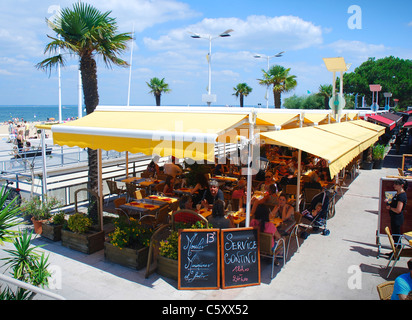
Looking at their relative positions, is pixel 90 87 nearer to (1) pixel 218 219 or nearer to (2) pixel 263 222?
(1) pixel 218 219

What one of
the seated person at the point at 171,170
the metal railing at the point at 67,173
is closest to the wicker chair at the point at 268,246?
the seated person at the point at 171,170

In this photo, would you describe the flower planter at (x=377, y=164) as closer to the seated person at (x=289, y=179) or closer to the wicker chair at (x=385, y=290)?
the seated person at (x=289, y=179)

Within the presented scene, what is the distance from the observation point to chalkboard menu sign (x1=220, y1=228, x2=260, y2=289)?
5516 millimetres

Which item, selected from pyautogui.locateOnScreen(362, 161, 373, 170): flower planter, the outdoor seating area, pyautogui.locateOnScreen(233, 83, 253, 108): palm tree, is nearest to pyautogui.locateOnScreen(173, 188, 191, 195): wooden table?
the outdoor seating area

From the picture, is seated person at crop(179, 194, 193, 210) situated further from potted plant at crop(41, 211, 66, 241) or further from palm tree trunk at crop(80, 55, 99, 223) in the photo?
potted plant at crop(41, 211, 66, 241)

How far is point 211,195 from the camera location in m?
7.91

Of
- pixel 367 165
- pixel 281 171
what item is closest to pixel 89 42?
pixel 281 171

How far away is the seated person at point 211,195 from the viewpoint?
7.18 m

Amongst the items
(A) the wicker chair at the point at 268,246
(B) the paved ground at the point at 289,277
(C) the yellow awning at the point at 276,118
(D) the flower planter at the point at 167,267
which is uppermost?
(C) the yellow awning at the point at 276,118

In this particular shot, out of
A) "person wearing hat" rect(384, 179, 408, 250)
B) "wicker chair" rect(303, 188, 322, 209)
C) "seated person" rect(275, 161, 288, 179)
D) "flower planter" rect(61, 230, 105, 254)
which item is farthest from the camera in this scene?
"seated person" rect(275, 161, 288, 179)

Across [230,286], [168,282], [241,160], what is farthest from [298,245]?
[241,160]

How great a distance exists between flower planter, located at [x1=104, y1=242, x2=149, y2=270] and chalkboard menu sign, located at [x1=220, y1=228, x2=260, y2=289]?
159cm

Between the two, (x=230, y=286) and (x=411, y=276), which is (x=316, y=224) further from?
(x=411, y=276)

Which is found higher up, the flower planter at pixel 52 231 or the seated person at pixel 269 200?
the seated person at pixel 269 200
